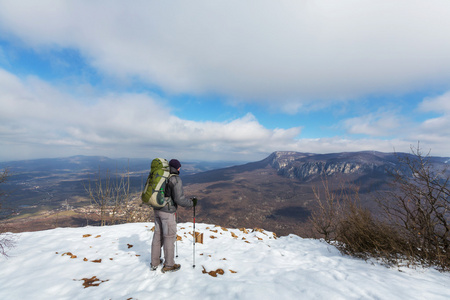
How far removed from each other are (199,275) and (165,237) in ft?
4.90

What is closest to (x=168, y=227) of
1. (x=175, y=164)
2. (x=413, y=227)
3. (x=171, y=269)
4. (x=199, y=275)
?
(x=171, y=269)

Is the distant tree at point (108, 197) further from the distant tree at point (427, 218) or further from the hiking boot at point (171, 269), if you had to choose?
the distant tree at point (427, 218)

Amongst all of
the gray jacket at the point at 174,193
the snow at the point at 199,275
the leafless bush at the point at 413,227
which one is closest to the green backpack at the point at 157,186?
the gray jacket at the point at 174,193

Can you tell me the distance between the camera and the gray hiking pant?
5.17 meters

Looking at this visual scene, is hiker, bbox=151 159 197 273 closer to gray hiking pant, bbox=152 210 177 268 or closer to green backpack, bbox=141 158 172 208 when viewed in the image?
gray hiking pant, bbox=152 210 177 268

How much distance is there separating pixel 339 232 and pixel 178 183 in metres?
7.42

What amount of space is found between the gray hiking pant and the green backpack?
17.4 inches

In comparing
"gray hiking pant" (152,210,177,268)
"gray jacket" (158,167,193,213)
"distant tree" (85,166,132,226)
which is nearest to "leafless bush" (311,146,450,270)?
"gray jacket" (158,167,193,213)

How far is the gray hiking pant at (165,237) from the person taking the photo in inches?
203

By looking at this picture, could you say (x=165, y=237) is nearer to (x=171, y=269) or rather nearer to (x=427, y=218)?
(x=171, y=269)

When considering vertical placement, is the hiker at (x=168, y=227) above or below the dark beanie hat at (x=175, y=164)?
below

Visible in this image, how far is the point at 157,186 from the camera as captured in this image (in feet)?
16.7

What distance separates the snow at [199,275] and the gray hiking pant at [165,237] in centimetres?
36

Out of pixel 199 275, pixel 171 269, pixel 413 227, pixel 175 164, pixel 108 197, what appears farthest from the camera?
pixel 108 197
